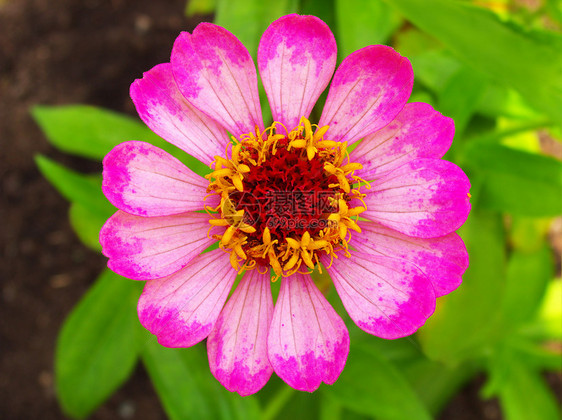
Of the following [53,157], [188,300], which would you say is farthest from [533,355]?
[53,157]

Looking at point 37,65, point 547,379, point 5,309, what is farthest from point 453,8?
point 5,309

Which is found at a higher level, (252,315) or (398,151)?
(398,151)

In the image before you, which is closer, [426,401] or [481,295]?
[481,295]

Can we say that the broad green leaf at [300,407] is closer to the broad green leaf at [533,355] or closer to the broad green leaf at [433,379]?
the broad green leaf at [433,379]

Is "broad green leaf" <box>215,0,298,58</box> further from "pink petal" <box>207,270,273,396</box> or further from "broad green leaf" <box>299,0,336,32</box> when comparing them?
"pink petal" <box>207,270,273,396</box>

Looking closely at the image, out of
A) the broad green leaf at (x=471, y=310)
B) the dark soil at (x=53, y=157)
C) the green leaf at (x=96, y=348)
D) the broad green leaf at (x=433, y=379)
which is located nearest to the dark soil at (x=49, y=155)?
the dark soil at (x=53, y=157)

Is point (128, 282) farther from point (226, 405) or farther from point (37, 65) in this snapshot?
point (37, 65)

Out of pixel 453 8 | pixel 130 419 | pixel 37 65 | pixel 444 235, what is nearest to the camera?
pixel 444 235
